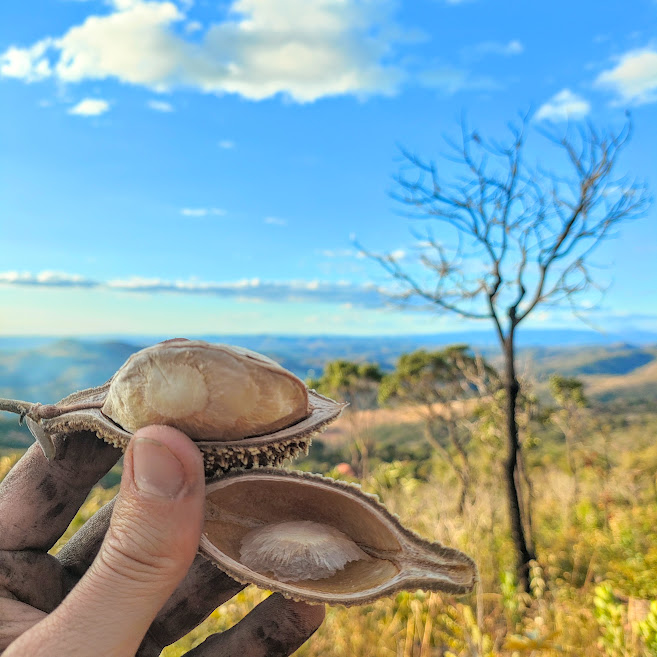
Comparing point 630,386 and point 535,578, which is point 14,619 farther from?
point 630,386

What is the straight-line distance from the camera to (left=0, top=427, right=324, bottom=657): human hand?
3.88ft

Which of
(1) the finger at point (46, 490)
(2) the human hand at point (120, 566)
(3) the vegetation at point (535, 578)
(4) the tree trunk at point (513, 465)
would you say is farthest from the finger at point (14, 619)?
(4) the tree trunk at point (513, 465)

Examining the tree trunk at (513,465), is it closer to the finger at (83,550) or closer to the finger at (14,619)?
the finger at (83,550)

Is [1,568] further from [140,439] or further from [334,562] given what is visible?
[334,562]

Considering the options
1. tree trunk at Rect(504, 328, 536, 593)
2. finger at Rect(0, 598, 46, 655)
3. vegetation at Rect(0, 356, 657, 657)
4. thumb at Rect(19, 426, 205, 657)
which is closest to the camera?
thumb at Rect(19, 426, 205, 657)

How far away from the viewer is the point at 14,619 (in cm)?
134

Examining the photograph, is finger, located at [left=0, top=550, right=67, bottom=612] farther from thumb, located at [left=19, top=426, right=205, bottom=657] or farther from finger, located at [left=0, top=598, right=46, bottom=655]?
thumb, located at [left=19, top=426, right=205, bottom=657]

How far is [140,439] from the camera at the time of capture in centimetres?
126

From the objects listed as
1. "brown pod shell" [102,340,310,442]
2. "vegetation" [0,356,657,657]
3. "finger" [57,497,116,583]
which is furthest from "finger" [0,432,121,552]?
"vegetation" [0,356,657,657]

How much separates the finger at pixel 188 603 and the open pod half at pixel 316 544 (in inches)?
11.0

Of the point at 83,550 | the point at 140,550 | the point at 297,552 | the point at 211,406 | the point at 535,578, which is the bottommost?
the point at 535,578

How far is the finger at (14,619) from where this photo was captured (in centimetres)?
128

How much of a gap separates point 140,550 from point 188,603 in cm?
70

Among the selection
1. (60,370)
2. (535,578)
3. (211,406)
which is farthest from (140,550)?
(535,578)
